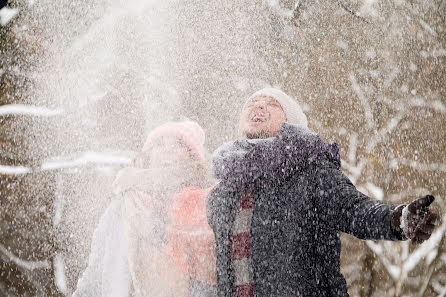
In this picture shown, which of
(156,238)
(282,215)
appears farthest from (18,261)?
(282,215)

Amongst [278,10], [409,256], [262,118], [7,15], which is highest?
[278,10]

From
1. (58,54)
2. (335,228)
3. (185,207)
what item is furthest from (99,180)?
(335,228)

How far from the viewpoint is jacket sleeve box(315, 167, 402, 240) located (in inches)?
40.6

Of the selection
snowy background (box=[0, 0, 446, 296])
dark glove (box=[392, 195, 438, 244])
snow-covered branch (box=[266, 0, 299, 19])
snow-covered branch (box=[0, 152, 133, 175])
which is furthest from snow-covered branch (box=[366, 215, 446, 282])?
dark glove (box=[392, 195, 438, 244])

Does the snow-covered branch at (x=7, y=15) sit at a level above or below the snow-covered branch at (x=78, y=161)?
above

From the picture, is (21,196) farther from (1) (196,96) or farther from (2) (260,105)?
(2) (260,105)

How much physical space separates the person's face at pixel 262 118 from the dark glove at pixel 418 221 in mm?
792

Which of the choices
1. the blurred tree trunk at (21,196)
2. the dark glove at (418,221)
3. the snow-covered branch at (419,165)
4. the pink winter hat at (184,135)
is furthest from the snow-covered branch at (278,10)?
the dark glove at (418,221)

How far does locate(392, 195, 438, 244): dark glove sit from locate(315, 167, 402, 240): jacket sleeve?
5cm

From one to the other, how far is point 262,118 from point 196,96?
124 inches

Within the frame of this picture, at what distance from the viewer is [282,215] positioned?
1393mm

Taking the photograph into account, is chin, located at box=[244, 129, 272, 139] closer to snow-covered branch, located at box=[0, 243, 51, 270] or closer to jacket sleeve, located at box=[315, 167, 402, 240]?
jacket sleeve, located at box=[315, 167, 402, 240]

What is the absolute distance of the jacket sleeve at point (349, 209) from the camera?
103cm

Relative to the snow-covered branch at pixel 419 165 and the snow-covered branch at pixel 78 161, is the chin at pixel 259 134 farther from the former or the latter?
the snow-covered branch at pixel 419 165
